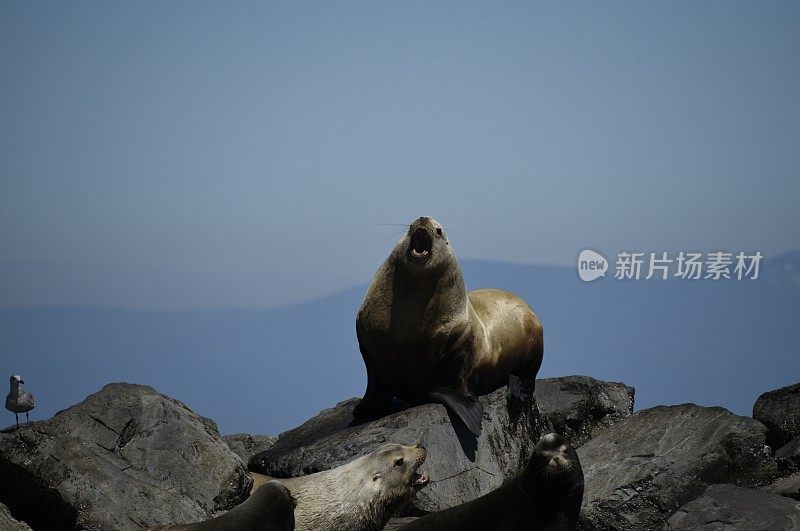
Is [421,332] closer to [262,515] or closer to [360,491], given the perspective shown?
[360,491]

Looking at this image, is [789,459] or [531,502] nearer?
[531,502]

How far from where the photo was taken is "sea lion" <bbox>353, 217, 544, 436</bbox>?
734cm

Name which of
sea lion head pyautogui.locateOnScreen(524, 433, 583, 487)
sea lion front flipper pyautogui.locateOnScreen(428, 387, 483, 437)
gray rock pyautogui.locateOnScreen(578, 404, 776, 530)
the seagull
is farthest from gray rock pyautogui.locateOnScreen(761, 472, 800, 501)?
the seagull

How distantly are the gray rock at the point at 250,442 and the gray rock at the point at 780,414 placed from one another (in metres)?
3.91

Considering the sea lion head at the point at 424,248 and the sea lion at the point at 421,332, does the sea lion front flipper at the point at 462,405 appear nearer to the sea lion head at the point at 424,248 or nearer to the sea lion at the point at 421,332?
the sea lion at the point at 421,332

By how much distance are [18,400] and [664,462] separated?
14.5 feet

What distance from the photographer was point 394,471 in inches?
238

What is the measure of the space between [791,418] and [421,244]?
9.94 ft

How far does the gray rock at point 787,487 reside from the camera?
641 centimetres

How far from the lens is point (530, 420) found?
7.97 meters

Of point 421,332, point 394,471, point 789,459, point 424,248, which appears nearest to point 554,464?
point 394,471

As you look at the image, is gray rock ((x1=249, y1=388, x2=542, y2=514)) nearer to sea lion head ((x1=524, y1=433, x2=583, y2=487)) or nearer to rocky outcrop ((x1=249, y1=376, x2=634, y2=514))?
rocky outcrop ((x1=249, y1=376, x2=634, y2=514))

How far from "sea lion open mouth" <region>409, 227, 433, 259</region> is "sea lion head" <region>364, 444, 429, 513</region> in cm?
159

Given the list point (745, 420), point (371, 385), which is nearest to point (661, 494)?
point (745, 420)
